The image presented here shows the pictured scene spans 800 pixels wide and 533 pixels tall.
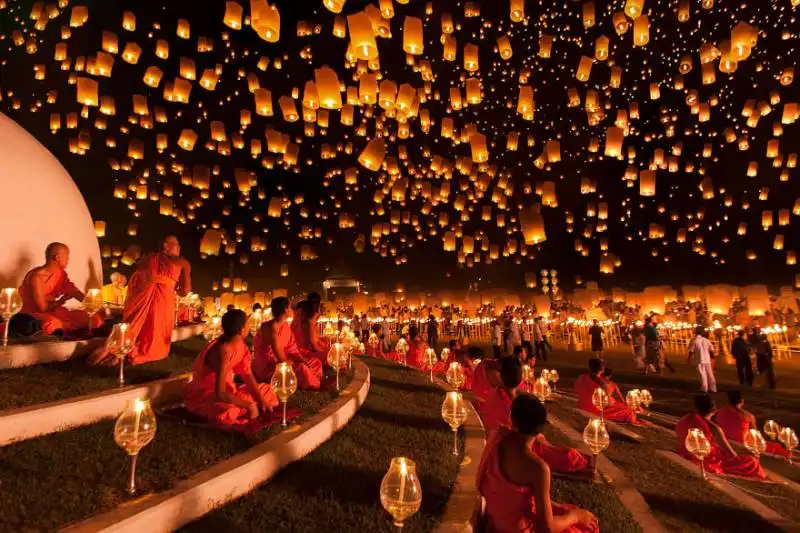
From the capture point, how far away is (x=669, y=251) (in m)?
34.7

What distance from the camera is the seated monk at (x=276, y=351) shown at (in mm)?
6109

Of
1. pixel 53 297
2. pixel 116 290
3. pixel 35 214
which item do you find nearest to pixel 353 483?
pixel 53 297

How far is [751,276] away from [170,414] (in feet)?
113

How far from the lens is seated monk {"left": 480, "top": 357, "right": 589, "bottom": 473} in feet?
16.4

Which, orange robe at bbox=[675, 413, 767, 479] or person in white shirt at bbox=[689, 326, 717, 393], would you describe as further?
person in white shirt at bbox=[689, 326, 717, 393]

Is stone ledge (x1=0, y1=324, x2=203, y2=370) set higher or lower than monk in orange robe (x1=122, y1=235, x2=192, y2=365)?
lower

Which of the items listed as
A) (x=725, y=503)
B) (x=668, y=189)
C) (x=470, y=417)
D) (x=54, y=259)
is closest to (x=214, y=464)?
(x=470, y=417)

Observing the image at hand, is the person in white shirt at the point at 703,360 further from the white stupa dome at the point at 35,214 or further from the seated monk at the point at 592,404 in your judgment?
the white stupa dome at the point at 35,214

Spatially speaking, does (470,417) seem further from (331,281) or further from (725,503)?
(331,281)

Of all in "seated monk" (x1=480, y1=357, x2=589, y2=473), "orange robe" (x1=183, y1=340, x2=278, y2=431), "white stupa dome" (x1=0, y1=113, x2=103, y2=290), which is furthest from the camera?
"white stupa dome" (x1=0, y1=113, x2=103, y2=290)

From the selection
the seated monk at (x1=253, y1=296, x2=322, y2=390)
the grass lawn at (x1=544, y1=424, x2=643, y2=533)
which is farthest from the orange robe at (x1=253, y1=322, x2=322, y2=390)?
the grass lawn at (x1=544, y1=424, x2=643, y2=533)

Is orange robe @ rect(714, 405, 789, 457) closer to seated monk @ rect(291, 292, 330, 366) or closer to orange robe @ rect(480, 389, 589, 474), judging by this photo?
orange robe @ rect(480, 389, 589, 474)

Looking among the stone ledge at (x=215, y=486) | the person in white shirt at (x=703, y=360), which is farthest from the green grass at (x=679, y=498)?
the person in white shirt at (x=703, y=360)

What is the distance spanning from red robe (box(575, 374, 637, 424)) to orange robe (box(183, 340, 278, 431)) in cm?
574
